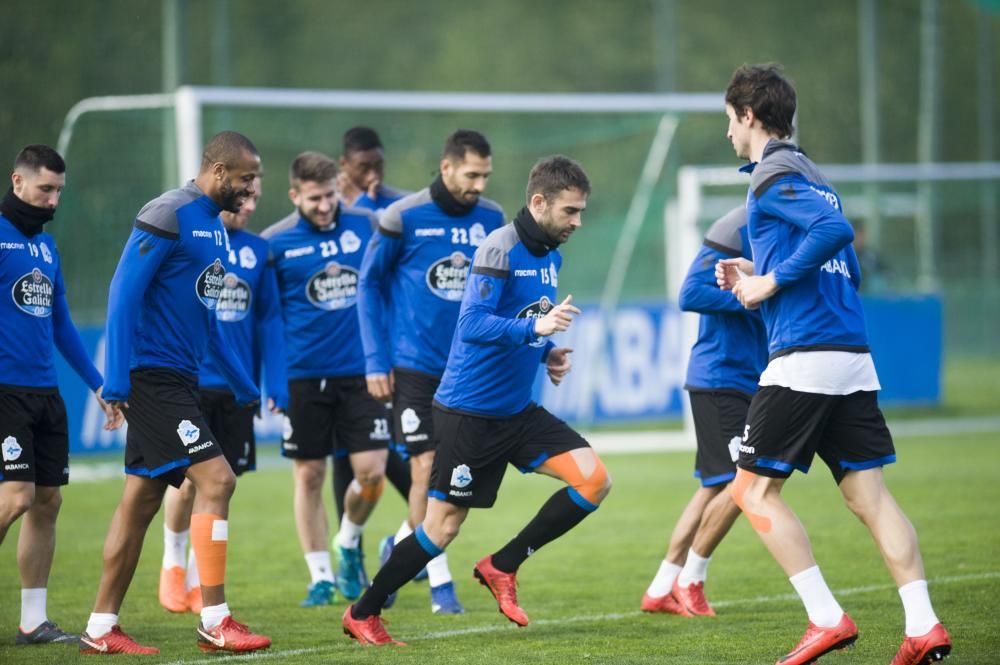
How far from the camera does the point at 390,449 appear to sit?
930 cm

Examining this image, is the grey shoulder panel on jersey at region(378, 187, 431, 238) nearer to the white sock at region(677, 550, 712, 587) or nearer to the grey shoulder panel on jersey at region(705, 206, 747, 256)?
the grey shoulder panel on jersey at region(705, 206, 747, 256)

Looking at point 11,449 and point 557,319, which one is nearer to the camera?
point 557,319

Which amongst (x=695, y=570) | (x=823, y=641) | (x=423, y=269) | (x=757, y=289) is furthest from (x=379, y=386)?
(x=823, y=641)

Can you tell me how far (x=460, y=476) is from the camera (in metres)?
7.03

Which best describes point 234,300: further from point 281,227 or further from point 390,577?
point 390,577

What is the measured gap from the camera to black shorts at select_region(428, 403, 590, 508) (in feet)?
23.1

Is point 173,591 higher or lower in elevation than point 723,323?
lower

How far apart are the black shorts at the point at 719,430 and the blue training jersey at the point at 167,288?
8.77 ft

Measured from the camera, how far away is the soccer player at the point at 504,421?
6.93 m

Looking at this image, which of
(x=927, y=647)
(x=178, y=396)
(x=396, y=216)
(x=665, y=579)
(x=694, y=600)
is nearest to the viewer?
(x=927, y=647)

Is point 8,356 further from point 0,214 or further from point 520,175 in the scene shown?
point 520,175

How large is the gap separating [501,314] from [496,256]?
1.09 feet

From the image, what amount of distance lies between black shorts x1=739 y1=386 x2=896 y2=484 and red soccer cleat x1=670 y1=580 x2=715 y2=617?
70.3 inches

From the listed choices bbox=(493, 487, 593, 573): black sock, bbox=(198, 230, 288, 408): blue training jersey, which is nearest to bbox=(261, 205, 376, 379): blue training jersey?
bbox=(198, 230, 288, 408): blue training jersey
